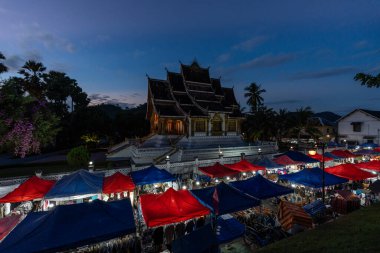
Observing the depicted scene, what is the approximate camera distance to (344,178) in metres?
14.0

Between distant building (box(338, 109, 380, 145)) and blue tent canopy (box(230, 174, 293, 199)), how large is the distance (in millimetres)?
44827

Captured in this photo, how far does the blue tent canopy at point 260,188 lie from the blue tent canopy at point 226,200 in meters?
1.09

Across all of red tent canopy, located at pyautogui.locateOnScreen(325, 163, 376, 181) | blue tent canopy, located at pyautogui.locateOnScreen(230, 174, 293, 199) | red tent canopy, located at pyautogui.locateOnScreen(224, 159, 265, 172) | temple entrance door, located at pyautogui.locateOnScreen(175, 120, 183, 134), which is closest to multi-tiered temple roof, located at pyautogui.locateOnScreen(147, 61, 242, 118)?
temple entrance door, located at pyautogui.locateOnScreen(175, 120, 183, 134)

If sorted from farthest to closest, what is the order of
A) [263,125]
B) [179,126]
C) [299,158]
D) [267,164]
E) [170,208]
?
1. [263,125]
2. [179,126]
3. [299,158]
4. [267,164]
5. [170,208]

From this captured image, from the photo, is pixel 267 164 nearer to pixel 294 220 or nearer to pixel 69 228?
pixel 294 220

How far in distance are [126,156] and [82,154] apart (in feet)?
36.9

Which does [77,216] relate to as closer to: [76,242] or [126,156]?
[76,242]

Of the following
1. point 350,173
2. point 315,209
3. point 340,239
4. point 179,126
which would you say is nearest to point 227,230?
point 340,239

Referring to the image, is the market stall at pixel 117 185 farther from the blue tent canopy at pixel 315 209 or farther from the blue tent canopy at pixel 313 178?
the blue tent canopy at pixel 313 178

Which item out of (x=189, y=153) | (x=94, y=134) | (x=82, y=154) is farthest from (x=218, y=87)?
(x=82, y=154)

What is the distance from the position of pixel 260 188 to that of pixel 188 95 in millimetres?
24921

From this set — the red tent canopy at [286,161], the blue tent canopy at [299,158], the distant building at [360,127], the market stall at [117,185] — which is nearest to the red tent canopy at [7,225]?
the market stall at [117,185]

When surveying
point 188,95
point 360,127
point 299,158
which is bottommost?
point 299,158

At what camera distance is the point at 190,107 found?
32.8m
